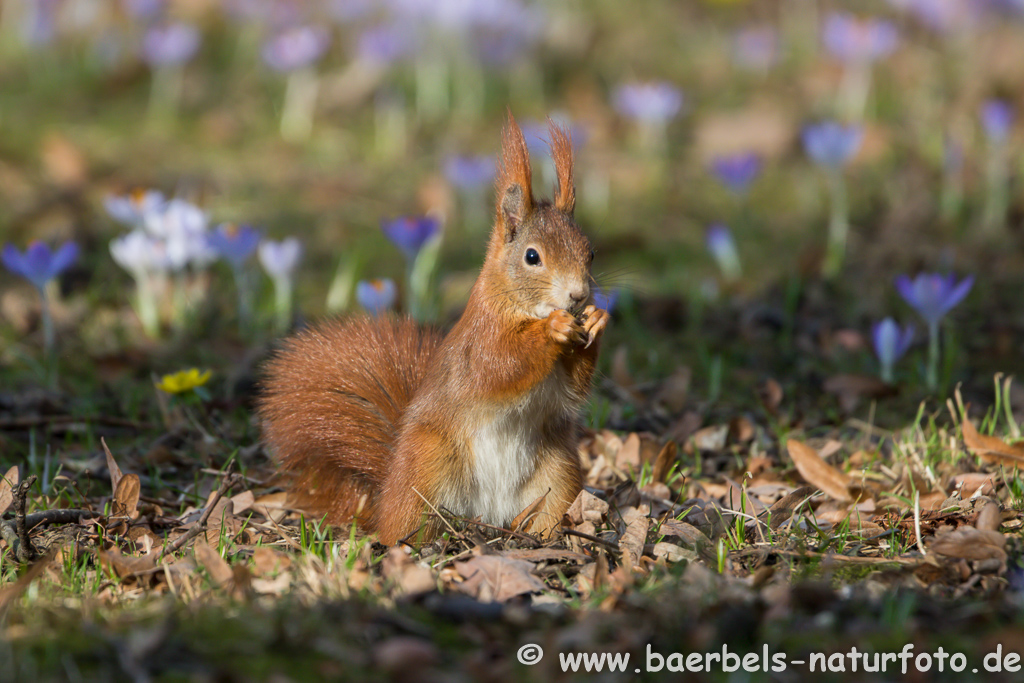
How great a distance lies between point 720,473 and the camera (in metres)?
3.21

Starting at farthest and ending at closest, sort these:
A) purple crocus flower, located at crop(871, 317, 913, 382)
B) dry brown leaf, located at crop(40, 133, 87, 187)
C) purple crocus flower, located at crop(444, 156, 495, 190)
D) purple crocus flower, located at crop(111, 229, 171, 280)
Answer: dry brown leaf, located at crop(40, 133, 87, 187)
purple crocus flower, located at crop(444, 156, 495, 190)
purple crocus flower, located at crop(111, 229, 171, 280)
purple crocus flower, located at crop(871, 317, 913, 382)

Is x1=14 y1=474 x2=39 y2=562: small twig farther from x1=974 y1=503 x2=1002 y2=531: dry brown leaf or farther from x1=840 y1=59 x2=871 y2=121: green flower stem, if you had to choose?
x1=840 y1=59 x2=871 y2=121: green flower stem

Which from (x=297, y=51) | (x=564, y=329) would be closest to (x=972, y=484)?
(x=564, y=329)

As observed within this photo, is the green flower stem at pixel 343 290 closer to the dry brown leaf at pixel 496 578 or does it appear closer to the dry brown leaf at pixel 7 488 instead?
the dry brown leaf at pixel 7 488

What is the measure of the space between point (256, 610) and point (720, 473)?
5.45 ft

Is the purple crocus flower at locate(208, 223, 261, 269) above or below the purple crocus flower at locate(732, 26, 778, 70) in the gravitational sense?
below

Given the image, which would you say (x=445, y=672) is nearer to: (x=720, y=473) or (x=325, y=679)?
(x=325, y=679)

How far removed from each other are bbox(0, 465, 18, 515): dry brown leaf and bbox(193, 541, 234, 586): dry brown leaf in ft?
1.80

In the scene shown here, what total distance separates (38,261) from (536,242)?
5.96 feet

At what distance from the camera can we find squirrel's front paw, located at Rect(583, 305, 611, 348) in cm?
242

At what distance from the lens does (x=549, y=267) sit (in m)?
2.48

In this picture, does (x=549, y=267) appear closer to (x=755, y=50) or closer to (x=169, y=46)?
(x=169, y=46)

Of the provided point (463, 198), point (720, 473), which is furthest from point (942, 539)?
point (463, 198)

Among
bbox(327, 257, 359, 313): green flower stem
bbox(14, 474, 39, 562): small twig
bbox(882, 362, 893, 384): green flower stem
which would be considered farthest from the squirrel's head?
bbox(327, 257, 359, 313): green flower stem
